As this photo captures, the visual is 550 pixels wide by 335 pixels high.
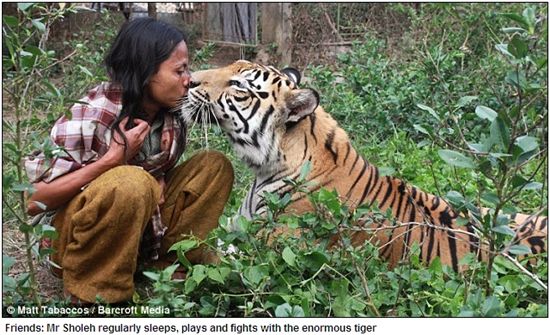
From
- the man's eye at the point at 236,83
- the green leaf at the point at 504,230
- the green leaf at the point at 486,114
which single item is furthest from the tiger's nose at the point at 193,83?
the green leaf at the point at 504,230

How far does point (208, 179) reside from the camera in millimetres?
3428

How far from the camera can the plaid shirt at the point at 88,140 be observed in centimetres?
298

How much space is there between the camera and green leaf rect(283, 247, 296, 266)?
2822mm

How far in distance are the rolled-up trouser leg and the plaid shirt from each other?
9 cm

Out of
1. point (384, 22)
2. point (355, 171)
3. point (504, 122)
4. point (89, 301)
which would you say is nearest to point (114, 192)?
point (89, 301)

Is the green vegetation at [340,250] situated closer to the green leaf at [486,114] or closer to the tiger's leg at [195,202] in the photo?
the green leaf at [486,114]

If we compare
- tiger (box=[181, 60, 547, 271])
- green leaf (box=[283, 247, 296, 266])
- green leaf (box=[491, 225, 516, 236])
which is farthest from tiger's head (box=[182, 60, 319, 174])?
green leaf (box=[491, 225, 516, 236])

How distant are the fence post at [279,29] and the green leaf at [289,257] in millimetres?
4840

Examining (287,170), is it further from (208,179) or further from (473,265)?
(473,265)

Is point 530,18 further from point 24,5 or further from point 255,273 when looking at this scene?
point 24,5

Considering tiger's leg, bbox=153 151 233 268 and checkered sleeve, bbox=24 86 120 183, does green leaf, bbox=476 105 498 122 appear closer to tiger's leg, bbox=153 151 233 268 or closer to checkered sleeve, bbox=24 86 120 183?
tiger's leg, bbox=153 151 233 268

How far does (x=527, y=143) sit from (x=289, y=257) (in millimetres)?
963

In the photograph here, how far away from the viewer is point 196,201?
11.2ft

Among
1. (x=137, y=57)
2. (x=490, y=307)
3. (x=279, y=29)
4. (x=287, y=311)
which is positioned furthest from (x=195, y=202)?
(x=279, y=29)
